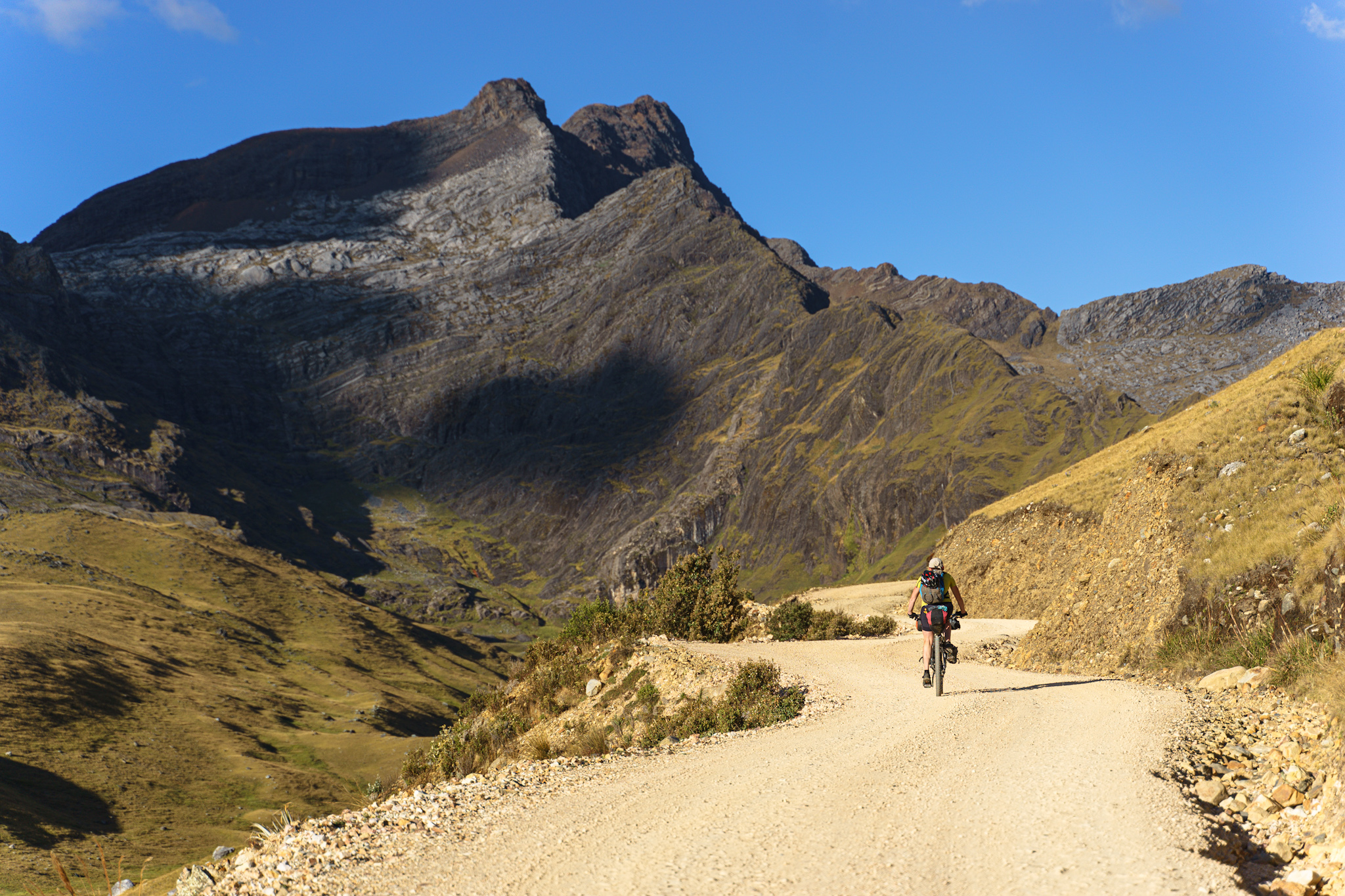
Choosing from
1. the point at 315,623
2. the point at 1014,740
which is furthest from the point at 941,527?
the point at 1014,740

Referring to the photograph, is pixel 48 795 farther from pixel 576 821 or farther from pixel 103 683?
pixel 576 821

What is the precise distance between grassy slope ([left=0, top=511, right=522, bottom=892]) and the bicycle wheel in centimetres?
4595

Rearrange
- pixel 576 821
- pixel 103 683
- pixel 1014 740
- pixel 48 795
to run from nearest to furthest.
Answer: pixel 576 821
pixel 1014 740
pixel 48 795
pixel 103 683

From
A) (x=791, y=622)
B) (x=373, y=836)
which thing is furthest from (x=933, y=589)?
(x=791, y=622)

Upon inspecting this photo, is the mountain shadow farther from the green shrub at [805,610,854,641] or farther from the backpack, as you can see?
the backpack

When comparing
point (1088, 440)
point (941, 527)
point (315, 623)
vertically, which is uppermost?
point (1088, 440)

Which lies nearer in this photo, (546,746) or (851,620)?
(546,746)

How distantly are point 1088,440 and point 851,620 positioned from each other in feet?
472

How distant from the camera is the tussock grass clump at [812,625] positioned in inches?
1281

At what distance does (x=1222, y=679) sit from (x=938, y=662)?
193 inches

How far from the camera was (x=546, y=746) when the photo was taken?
17.1 m

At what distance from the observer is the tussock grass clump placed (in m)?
32.5

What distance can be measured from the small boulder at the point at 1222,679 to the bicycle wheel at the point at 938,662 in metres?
4.57

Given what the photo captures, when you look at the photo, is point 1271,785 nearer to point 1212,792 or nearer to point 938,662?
point 1212,792
